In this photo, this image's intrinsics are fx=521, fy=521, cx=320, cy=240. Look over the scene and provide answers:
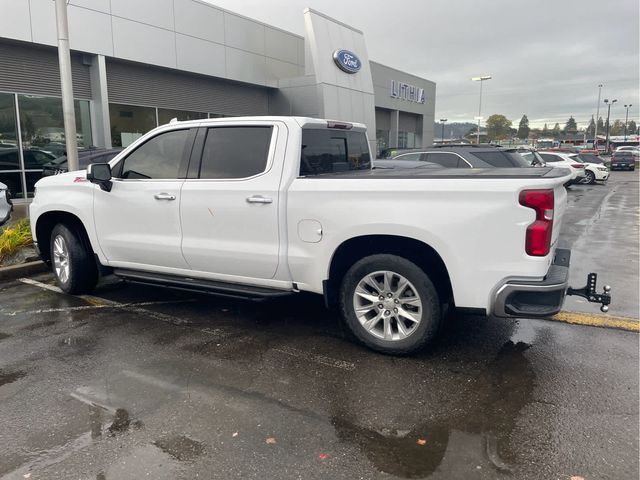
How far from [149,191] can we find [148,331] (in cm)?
135

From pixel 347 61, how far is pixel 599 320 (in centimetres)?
1897

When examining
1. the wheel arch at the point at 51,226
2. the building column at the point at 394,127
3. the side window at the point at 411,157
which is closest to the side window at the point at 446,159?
the side window at the point at 411,157

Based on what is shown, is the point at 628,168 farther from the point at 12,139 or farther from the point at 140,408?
the point at 140,408

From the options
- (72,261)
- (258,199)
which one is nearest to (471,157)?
(258,199)

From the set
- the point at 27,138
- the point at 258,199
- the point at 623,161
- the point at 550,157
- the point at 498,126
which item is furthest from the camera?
the point at 498,126

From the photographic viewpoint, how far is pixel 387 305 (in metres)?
4.11

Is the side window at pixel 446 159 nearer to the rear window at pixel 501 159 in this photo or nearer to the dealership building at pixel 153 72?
the rear window at pixel 501 159

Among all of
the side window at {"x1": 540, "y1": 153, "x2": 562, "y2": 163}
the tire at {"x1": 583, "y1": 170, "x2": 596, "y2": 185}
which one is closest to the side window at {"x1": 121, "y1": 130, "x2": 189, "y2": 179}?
the side window at {"x1": 540, "y1": 153, "x2": 562, "y2": 163}

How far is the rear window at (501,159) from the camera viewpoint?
34.3 ft

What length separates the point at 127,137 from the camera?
16.7 m

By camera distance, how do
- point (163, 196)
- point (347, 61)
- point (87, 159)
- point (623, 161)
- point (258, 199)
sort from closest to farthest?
point (258, 199) < point (163, 196) < point (87, 159) < point (347, 61) < point (623, 161)

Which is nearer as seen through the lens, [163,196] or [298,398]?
[298,398]

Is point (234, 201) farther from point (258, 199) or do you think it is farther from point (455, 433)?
point (455, 433)

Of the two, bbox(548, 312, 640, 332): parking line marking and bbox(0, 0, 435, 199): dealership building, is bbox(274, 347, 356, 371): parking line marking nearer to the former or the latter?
bbox(548, 312, 640, 332): parking line marking
